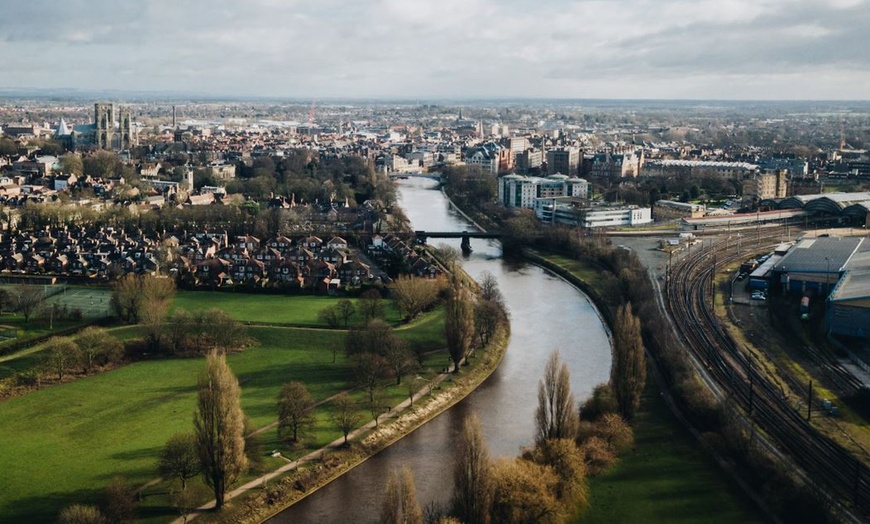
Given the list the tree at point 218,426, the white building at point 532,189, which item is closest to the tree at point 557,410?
the tree at point 218,426

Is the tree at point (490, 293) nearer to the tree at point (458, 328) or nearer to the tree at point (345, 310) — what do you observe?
the tree at point (345, 310)

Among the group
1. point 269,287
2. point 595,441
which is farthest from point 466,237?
point 595,441

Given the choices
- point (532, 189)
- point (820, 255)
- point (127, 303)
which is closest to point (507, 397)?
point (127, 303)

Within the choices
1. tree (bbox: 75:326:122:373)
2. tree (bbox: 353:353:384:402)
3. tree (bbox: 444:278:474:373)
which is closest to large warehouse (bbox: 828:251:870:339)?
tree (bbox: 444:278:474:373)

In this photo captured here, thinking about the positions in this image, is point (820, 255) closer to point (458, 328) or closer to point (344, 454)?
point (458, 328)

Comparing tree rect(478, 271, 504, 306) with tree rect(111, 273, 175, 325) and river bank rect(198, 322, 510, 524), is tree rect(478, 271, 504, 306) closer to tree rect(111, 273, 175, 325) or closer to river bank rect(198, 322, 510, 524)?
river bank rect(198, 322, 510, 524)

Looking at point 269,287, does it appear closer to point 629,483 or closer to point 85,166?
point 629,483

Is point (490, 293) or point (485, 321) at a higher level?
point (490, 293)
